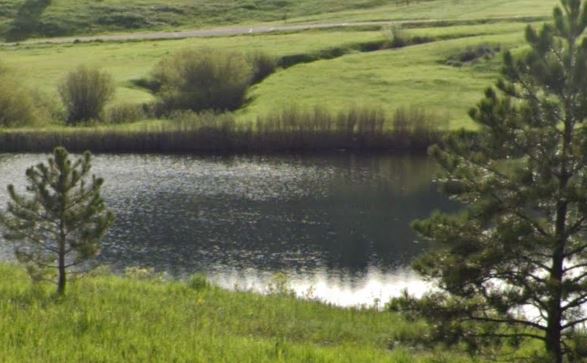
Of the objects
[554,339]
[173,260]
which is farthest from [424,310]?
[173,260]

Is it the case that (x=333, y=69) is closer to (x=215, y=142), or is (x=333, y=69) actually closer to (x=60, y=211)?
(x=215, y=142)

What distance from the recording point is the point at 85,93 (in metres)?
80.4

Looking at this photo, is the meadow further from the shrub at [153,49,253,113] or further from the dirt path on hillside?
the dirt path on hillside

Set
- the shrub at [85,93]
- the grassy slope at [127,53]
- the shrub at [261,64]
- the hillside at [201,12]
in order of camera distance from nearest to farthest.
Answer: the shrub at [85,93]
the grassy slope at [127,53]
the shrub at [261,64]
the hillside at [201,12]

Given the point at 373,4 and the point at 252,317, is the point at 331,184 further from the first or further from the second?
the point at 373,4

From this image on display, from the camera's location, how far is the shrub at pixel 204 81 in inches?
3246

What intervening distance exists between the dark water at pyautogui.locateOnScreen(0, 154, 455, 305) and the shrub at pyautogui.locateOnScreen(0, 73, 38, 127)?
25.5ft

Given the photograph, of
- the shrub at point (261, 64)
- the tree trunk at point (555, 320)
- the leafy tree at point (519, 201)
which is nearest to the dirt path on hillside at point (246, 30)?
the shrub at point (261, 64)

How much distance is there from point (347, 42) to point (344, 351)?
3383 inches

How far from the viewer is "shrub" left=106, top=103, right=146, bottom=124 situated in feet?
259

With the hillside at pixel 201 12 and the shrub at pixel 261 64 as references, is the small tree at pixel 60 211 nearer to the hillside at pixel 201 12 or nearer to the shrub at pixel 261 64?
the shrub at pixel 261 64

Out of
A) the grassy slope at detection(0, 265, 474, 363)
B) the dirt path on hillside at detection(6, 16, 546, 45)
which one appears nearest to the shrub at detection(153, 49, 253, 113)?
the dirt path on hillside at detection(6, 16, 546, 45)

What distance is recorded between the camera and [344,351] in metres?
17.0

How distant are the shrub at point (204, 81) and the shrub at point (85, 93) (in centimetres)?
531
